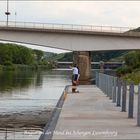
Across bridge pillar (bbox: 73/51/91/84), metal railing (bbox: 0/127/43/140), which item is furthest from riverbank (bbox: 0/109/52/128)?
bridge pillar (bbox: 73/51/91/84)

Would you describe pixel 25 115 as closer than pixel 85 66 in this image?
Yes

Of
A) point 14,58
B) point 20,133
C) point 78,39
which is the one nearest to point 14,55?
point 14,58

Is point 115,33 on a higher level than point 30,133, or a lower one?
higher

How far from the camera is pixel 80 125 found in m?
15.3

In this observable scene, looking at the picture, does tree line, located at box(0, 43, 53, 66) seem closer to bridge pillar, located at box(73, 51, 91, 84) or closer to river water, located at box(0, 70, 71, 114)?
river water, located at box(0, 70, 71, 114)

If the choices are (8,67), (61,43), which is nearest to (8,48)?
(8,67)

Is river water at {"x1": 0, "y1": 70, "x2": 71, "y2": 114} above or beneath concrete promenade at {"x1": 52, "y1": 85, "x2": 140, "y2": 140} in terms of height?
beneath

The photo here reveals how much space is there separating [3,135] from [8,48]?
152 meters

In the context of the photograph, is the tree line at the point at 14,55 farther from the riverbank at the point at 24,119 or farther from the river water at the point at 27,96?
the riverbank at the point at 24,119

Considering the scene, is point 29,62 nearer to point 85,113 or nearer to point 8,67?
point 8,67

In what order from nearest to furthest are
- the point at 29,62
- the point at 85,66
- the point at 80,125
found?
the point at 80,125 → the point at 85,66 → the point at 29,62

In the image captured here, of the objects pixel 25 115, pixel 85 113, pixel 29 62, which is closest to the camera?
pixel 85 113

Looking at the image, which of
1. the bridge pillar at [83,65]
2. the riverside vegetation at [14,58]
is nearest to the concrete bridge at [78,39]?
the bridge pillar at [83,65]

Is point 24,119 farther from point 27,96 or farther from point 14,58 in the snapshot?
point 14,58
